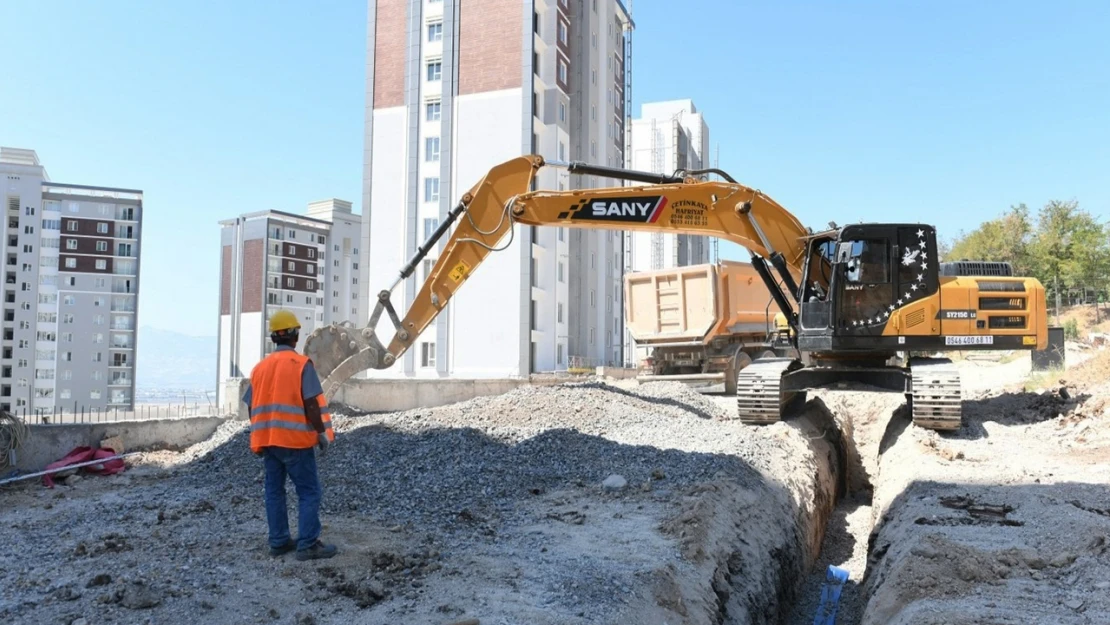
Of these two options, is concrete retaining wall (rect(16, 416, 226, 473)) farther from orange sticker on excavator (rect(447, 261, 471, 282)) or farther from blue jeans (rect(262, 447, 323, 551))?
blue jeans (rect(262, 447, 323, 551))

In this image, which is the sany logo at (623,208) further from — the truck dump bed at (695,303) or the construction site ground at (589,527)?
the truck dump bed at (695,303)

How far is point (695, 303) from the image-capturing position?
16.6 meters

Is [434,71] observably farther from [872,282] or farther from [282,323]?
[282,323]

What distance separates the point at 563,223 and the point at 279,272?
63314 millimetres

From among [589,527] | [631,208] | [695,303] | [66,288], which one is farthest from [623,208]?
[66,288]

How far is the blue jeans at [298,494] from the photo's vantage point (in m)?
4.95

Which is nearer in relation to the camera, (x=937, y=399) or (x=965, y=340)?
(x=937, y=399)

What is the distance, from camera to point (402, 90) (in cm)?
3250

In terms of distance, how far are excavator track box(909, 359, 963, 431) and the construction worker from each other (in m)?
8.00

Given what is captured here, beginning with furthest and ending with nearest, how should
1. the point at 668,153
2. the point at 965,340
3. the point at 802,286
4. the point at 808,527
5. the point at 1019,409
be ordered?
Answer: 1. the point at 668,153
2. the point at 1019,409
3. the point at 802,286
4. the point at 965,340
5. the point at 808,527

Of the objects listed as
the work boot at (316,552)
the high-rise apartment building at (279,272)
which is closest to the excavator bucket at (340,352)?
the work boot at (316,552)

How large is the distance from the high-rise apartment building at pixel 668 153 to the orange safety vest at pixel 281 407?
48470 mm

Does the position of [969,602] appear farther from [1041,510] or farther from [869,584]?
[1041,510]

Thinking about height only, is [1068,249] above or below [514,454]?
above
